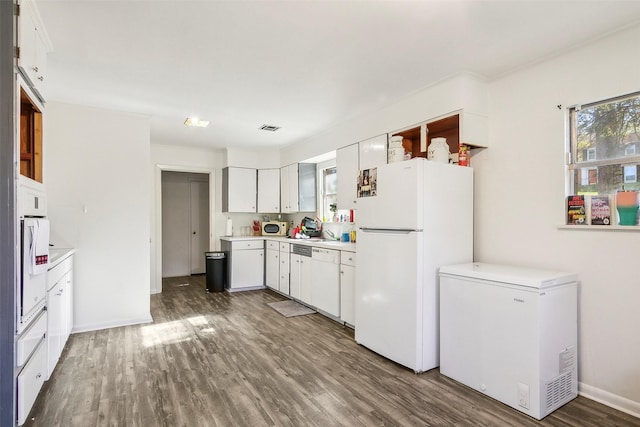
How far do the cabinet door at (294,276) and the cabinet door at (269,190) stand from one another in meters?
1.52

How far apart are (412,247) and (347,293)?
1.29 meters

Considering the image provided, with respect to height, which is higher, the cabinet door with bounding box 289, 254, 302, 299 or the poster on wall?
the poster on wall

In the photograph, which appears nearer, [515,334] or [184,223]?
[515,334]

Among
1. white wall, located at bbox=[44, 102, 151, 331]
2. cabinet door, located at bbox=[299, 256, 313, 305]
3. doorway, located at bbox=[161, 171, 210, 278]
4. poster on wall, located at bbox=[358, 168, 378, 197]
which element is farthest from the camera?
doorway, located at bbox=[161, 171, 210, 278]

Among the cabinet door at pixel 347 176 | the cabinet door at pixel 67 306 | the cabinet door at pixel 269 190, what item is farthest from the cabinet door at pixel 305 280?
the cabinet door at pixel 67 306

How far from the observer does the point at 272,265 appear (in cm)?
555

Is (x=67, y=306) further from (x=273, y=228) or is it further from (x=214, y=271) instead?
(x=273, y=228)

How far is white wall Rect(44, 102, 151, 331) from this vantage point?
→ 3625 mm

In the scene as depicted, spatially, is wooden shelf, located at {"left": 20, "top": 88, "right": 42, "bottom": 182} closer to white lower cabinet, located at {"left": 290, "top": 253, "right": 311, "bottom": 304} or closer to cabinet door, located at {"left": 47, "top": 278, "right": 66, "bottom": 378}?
cabinet door, located at {"left": 47, "top": 278, "right": 66, "bottom": 378}

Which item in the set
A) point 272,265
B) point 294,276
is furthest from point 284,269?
point 272,265

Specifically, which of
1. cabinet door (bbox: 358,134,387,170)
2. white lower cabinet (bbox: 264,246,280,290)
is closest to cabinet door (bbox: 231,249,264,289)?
white lower cabinet (bbox: 264,246,280,290)

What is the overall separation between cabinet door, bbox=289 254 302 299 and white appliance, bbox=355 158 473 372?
1.75m

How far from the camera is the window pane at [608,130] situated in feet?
7.39

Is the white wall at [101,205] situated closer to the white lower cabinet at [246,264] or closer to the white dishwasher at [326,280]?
the white lower cabinet at [246,264]
